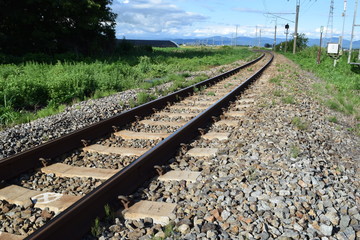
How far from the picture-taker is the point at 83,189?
380 centimetres

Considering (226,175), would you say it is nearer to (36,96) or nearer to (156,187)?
(156,187)

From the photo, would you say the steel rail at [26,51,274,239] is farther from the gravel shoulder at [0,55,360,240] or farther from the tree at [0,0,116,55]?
the tree at [0,0,116,55]

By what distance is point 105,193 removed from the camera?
333 cm

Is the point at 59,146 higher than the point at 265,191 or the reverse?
higher

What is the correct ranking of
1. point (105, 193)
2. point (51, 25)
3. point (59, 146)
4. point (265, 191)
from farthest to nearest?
point (51, 25), point (59, 146), point (265, 191), point (105, 193)

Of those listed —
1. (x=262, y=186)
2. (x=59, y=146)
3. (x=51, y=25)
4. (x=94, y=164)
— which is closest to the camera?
(x=262, y=186)

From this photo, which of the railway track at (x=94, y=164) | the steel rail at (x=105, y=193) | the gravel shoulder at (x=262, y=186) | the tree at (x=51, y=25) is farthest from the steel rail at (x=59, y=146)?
the tree at (x=51, y=25)

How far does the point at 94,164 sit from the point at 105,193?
4.37ft

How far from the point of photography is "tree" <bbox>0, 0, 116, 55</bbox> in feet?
63.5

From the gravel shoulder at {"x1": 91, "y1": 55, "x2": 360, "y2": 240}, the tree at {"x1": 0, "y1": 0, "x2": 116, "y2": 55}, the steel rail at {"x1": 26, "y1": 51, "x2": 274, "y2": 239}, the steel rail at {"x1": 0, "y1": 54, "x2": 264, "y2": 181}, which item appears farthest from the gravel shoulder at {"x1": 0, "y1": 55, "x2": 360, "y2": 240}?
the tree at {"x1": 0, "y1": 0, "x2": 116, "y2": 55}

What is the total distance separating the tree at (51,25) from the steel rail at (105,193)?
17125mm

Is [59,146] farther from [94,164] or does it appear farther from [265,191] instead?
[265,191]

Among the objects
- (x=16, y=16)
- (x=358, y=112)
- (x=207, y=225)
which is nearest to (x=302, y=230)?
(x=207, y=225)


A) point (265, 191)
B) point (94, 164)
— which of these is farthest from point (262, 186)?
point (94, 164)
